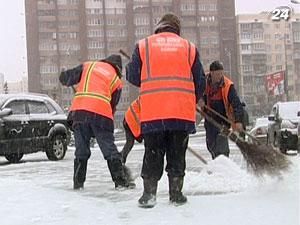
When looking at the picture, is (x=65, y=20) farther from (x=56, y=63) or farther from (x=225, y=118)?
(x=225, y=118)

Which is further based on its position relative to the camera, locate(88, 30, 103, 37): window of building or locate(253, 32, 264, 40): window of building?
locate(253, 32, 264, 40): window of building

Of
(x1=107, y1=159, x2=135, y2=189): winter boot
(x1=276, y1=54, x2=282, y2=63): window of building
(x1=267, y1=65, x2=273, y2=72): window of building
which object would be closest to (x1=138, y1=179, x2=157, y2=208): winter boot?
(x1=107, y1=159, x2=135, y2=189): winter boot

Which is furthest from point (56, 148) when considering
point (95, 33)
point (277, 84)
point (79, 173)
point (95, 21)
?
point (95, 21)

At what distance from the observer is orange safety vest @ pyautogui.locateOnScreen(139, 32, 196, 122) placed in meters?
5.89

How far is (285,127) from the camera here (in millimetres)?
18266

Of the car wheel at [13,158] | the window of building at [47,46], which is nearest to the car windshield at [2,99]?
the car wheel at [13,158]

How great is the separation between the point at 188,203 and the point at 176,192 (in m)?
0.15

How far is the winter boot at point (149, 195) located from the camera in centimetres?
585

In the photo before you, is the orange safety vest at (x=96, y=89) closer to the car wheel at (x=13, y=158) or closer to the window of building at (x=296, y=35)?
the car wheel at (x=13, y=158)

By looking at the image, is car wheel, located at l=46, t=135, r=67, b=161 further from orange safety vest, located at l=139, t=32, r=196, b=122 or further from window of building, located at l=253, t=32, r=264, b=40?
window of building, located at l=253, t=32, r=264, b=40

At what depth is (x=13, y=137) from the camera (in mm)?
13562

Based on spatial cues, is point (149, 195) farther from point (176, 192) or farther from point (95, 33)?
point (95, 33)

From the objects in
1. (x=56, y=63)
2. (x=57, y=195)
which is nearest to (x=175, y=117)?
(x=57, y=195)

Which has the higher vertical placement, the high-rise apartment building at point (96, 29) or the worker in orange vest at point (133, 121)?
the high-rise apartment building at point (96, 29)
